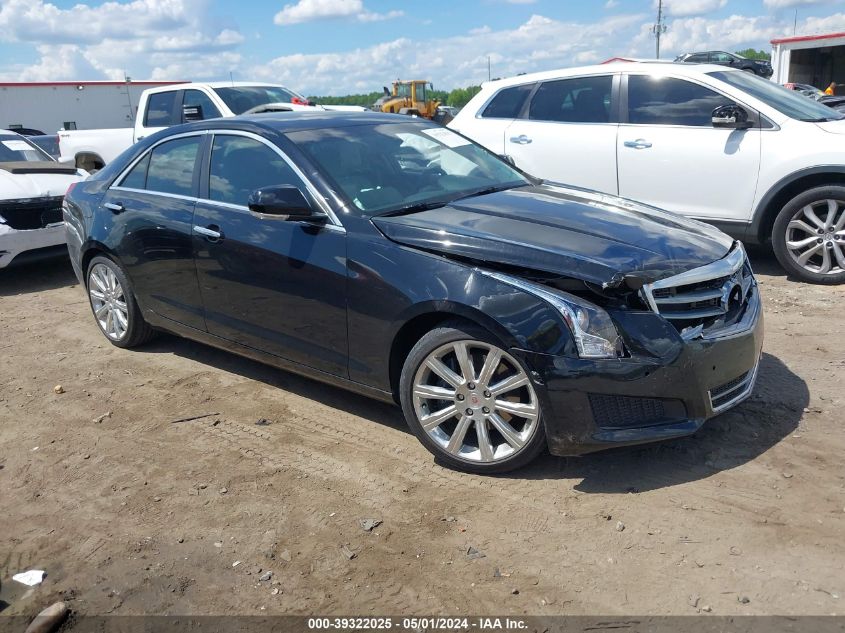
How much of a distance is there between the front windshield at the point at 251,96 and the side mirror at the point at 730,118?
7.16m

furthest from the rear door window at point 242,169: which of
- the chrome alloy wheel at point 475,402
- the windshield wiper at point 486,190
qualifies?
the chrome alloy wheel at point 475,402

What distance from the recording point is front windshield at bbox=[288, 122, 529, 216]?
169 inches

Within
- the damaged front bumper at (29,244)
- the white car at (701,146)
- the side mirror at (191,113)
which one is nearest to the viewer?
the white car at (701,146)

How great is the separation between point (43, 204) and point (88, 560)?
234 inches

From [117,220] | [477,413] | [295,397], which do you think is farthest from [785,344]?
[117,220]

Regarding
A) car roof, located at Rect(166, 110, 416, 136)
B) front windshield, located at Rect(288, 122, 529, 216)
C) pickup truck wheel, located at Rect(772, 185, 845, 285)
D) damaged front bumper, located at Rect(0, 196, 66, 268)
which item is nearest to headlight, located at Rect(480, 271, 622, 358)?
front windshield, located at Rect(288, 122, 529, 216)

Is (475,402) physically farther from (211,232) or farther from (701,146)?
(701,146)

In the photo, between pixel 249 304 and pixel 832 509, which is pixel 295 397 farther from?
pixel 832 509

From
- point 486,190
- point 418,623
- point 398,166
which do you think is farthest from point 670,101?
point 418,623

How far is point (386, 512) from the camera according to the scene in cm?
353

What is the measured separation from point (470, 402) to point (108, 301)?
343 cm

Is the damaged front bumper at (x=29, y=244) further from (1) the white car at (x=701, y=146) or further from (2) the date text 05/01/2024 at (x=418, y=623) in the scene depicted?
(2) the date text 05/01/2024 at (x=418, y=623)

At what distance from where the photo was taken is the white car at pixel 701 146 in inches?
255

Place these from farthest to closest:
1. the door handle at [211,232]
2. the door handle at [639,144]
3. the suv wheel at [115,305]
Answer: the door handle at [639,144], the suv wheel at [115,305], the door handle at [211,232]
